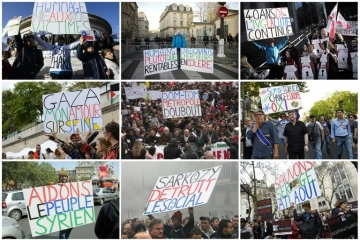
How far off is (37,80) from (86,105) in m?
0.74

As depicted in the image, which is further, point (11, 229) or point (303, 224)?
point (303, 224)

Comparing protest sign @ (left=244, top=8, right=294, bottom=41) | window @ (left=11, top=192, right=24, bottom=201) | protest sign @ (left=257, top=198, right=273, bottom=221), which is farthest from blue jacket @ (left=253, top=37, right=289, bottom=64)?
window @ (left=11, top=192, right=24, bottom=201)

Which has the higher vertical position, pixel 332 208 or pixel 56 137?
pixel 56 137

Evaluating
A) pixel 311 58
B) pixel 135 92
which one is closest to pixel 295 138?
pixel 311 58

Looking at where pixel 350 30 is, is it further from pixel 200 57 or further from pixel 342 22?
pixel 200 57

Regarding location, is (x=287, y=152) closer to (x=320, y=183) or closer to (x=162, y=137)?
(x=320, y=183)

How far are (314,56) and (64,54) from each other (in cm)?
337

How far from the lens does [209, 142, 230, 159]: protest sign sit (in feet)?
22.0

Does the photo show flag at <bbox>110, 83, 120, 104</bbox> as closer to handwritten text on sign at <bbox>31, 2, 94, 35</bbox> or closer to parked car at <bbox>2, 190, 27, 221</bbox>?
handwritten text on sign at <bbox>31, 2, 94, 35</bbox>

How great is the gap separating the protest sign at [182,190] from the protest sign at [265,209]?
2.33 feet

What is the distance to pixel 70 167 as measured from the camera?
263 inches

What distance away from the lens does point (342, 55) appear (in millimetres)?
6766

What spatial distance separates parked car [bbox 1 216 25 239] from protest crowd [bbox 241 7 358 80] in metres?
3.65

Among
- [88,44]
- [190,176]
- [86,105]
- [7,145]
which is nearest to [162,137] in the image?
[190,176]
